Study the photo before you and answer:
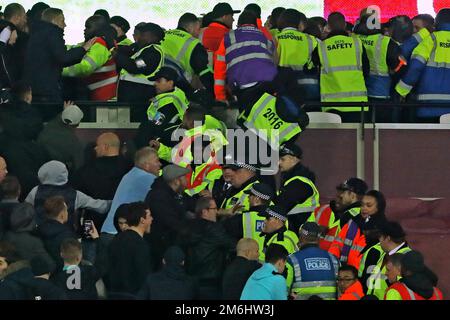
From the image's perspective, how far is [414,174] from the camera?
22.8m

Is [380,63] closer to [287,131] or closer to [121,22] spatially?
[287,131]

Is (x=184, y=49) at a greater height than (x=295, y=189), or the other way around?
(x=184, y=49)

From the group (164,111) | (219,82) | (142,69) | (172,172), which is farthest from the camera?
(219,82)

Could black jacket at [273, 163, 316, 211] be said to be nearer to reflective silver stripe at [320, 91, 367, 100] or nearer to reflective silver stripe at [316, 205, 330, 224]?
reflective silver stripe at [316, 205, 330, 224]

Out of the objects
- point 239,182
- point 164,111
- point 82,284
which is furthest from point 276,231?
point 164,111

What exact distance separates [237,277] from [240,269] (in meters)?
0.08

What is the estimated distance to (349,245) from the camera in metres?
20.4

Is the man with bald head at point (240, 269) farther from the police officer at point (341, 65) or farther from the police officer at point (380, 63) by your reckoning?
the police officer at point (380, 63)

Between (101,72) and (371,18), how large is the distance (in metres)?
2.88

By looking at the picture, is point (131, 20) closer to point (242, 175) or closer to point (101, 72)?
point (101, 72)

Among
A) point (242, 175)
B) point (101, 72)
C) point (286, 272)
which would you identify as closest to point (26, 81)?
point (101, 72)

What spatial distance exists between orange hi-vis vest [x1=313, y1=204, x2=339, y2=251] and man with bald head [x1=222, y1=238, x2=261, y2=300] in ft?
5.15

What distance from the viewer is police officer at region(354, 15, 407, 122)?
2275cm

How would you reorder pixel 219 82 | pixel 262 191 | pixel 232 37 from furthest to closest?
pixel 219 82
pixel 232 37
pixel 262 191
